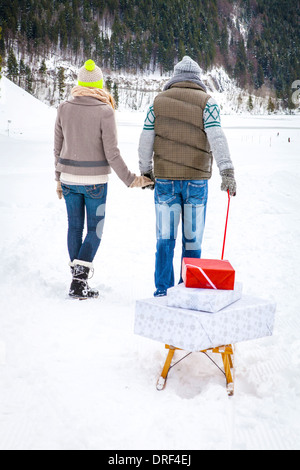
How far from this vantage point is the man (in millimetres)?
2951

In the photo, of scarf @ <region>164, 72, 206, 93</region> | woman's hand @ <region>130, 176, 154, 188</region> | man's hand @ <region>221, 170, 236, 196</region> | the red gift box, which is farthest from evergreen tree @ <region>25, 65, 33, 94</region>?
the red gift box

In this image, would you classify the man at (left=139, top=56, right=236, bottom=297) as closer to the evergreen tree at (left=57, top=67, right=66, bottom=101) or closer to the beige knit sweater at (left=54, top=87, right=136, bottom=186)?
the beige knit sweater at (left=54, top=87, right=136, bottom=186)

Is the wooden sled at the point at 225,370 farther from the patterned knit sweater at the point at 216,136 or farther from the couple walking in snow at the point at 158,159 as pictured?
the patterned knit sweater at the point at 216,136

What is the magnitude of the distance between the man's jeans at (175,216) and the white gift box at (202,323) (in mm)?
1042

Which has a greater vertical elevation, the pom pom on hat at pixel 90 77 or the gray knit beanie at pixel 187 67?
the gray knit beanie at pixel 187 67

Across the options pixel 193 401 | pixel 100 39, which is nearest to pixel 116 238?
pixel 193 401

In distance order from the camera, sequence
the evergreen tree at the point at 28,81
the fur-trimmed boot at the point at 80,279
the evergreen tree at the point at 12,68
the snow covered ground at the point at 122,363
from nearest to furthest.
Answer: the snow covered ground at the point at 122,363
the fur-trimmed boot at the point at 80,279
the evergreen tree at the point at 12,68
the evergreen tree at the point at 28,81

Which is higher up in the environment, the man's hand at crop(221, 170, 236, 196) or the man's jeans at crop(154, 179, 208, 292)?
the man's hand at crop(221, 170, 236, 196)

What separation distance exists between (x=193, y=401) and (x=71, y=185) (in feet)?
6.27

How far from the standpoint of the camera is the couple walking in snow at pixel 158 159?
2985mm

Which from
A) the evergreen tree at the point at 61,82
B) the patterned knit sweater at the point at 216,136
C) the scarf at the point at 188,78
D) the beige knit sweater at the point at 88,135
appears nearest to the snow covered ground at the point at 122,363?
the beige knit sweater at the point at 88,135

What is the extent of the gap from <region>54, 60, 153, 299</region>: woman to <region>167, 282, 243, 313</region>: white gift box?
141cm

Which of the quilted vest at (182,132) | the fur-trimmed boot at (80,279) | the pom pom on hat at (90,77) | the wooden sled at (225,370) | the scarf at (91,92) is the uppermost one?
the pom pom on hat at (90,77)

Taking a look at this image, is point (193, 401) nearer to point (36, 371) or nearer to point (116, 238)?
point (36, 371)
